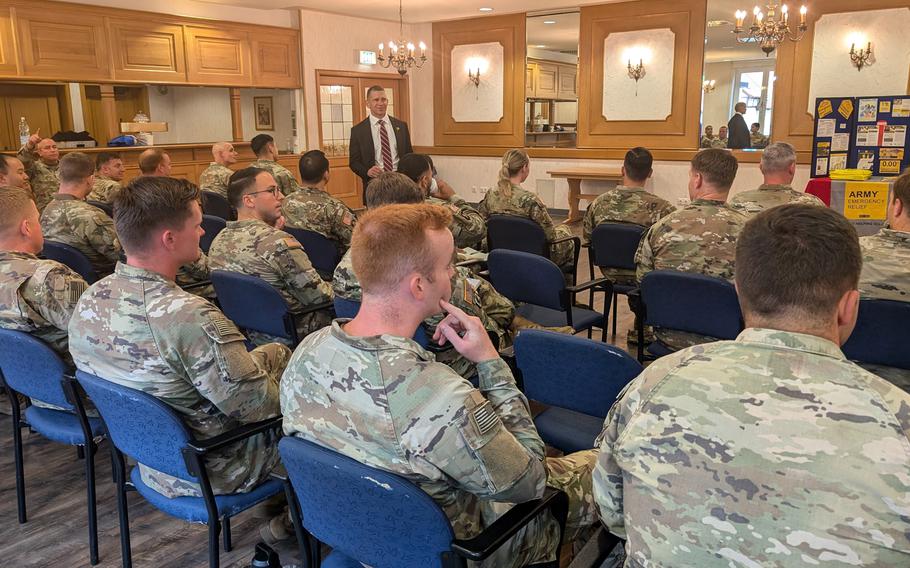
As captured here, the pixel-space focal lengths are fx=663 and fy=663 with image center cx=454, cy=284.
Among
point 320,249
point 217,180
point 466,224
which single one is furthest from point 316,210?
point 217,180

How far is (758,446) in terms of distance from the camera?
998 millimetres

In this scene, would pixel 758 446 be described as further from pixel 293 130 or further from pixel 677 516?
pixel 293 130

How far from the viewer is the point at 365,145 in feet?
23.1

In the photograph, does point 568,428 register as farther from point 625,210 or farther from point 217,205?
point 217,205

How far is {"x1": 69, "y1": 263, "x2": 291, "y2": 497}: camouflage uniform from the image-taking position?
187 centimetres

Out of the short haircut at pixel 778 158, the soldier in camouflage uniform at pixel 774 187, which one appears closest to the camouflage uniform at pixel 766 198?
the soldier in camouflage uniform at pixel 774 187

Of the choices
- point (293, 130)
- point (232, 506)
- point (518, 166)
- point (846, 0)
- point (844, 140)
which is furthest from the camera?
point (293, 130)

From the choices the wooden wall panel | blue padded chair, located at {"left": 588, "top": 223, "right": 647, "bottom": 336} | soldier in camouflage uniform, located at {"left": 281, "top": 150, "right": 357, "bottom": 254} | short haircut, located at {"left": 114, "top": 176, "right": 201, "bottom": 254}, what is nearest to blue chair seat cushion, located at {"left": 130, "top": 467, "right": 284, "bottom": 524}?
short haircut, located at {"left": 114, "top": 176, "right": 201, "bottom": 254}

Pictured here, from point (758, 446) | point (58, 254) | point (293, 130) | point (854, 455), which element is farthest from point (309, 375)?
point (293, 130)

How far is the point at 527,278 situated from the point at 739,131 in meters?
6.80

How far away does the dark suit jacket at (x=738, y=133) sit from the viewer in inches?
353

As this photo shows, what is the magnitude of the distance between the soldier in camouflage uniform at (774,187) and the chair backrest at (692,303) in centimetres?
155

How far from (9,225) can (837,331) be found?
280 centimetres

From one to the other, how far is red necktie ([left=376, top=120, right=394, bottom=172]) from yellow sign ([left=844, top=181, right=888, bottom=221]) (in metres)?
4.42
